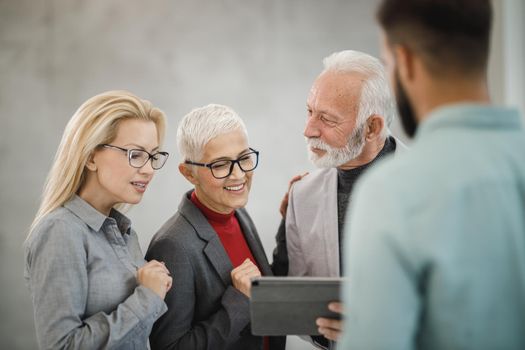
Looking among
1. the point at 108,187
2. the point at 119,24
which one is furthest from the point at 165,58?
the point at 108,187

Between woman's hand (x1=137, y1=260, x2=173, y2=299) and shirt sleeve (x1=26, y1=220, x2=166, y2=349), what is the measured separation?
0.04 metres

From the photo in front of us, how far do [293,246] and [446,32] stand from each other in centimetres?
134

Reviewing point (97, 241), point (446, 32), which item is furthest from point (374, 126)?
point (446, 32)

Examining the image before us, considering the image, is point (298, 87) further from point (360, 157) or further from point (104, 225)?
point (104, 225)

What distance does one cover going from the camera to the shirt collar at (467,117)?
2.76 feet

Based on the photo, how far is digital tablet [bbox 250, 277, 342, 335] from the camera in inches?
52.3

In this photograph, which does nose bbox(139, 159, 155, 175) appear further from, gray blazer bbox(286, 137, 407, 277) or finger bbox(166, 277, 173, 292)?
gray blazer bbox(286, 137, 407, 277)

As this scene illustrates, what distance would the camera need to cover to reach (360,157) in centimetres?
203

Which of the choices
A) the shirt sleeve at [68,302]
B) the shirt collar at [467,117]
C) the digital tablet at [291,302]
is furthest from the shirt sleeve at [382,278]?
the shirt sleeve at [68,302]

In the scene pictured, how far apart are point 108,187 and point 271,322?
64 cm

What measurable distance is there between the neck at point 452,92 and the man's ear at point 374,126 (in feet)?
3.61

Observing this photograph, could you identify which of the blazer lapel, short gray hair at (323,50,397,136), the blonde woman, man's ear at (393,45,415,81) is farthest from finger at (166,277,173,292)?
man's ear at (393,45,415,81)

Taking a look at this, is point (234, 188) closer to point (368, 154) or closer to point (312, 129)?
point (312, 129)

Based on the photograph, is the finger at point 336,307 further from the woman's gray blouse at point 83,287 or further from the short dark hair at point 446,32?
the short dark hair at point 446,32
